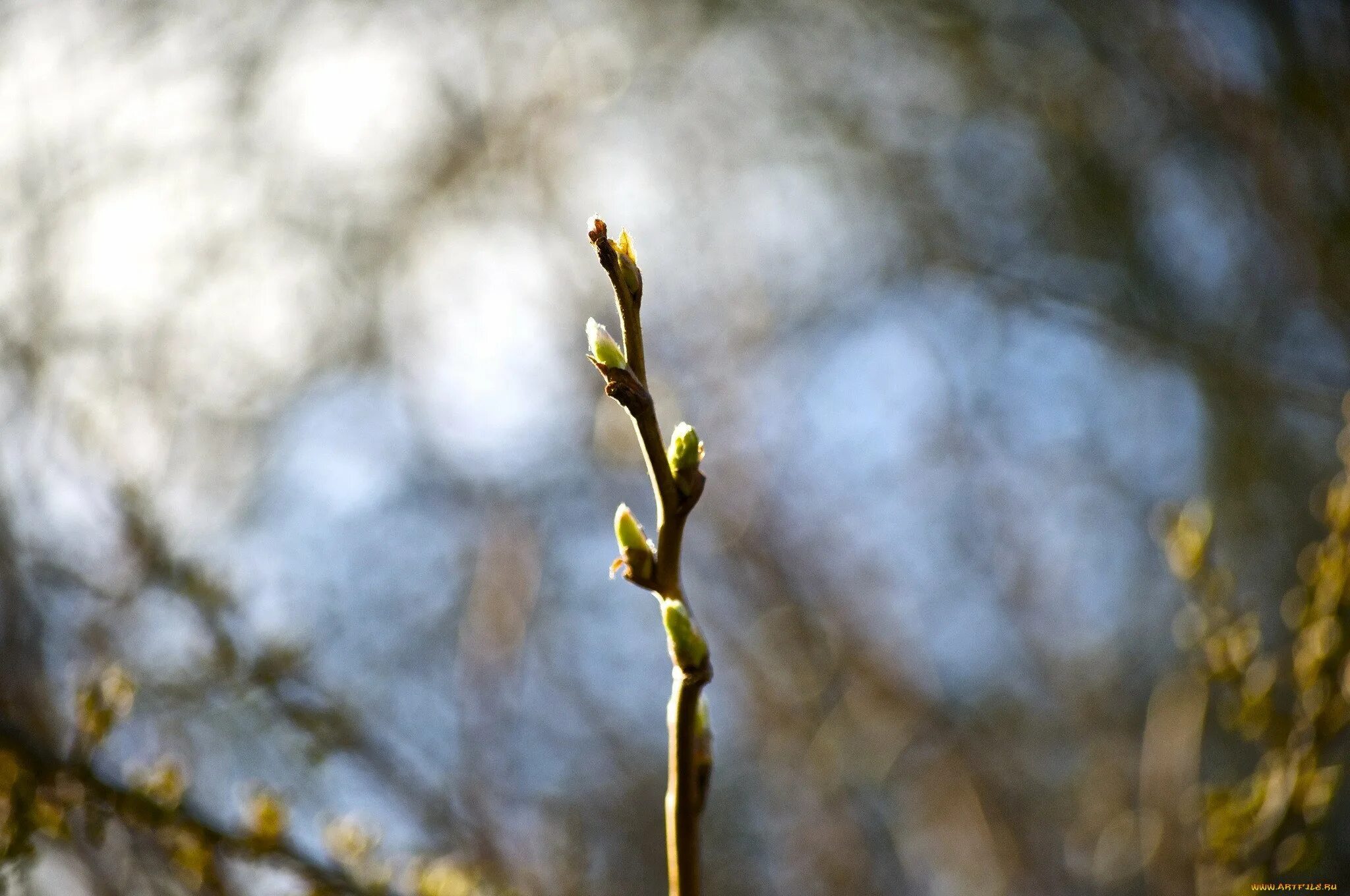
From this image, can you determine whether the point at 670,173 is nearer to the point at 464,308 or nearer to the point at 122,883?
the point at 464,308

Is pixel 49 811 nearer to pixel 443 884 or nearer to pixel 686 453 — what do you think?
pixel 443 884

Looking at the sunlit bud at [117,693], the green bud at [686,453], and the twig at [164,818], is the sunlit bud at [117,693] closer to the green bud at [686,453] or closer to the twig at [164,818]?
the twig at [164,818]

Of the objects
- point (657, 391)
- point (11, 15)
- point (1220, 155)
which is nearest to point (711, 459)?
point (657, 391)

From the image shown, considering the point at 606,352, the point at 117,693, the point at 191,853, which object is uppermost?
the point at 606,352

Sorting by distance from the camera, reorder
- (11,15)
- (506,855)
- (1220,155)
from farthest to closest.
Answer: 1. (1220,155)
2. (11,15)
3. (506,855)

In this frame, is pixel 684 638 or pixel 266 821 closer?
pixel 684 638

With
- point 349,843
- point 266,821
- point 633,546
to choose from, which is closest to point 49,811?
point 266,821
